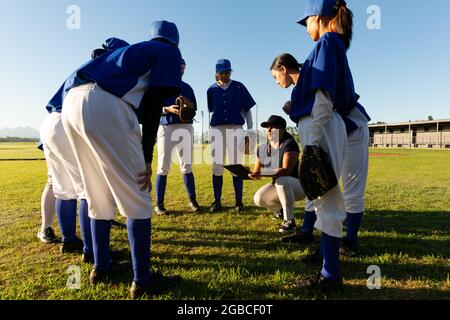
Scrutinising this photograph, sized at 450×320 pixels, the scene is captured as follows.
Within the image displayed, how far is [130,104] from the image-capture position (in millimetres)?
2344

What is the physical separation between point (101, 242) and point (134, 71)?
4.80ft

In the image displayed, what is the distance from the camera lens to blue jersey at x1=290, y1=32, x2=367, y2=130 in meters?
2.45

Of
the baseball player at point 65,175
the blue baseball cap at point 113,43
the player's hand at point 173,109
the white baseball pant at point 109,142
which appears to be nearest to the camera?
the white baseball pant at point 109,142

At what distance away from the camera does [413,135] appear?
1826 inches

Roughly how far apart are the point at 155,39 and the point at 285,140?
8.42 feet

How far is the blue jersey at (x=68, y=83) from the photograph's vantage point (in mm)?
2567

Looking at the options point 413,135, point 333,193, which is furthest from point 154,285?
point 413,135

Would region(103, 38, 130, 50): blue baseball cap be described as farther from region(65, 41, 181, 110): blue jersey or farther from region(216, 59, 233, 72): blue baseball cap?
region(216, 59, 233, 72): blue baseball cap

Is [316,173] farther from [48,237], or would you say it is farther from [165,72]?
[48,237]

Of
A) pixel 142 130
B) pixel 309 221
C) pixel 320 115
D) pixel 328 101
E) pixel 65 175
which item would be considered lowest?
pixel 309 221

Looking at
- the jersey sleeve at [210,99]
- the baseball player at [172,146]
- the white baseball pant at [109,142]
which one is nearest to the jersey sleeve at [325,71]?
the white baseball pant at [109,142]

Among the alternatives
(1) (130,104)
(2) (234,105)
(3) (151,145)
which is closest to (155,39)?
(1) (130,104)

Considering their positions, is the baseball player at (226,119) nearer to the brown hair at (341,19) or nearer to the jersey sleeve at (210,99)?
the jersey sleeve at (210,99)

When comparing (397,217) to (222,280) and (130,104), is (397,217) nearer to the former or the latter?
(222,280)
